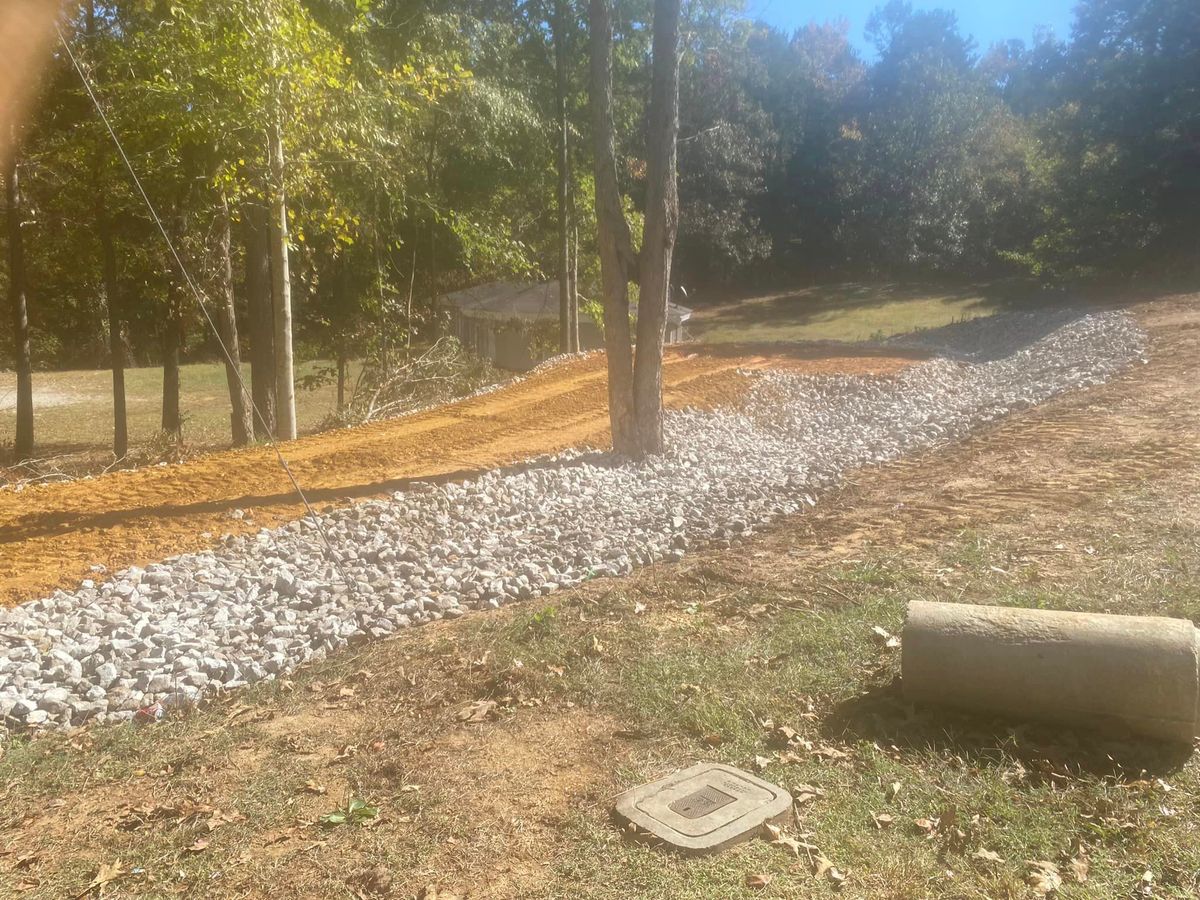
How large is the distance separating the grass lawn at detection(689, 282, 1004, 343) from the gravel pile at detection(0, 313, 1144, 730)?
2081 centimetres

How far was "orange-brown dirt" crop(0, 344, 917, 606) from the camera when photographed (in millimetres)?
8109

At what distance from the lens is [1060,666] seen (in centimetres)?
484

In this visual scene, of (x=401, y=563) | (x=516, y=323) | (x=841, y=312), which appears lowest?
(x=401, y=563)

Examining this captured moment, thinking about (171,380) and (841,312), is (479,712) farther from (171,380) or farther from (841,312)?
(841,312)

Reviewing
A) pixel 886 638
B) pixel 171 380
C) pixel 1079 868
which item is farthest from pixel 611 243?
pixel 171 380

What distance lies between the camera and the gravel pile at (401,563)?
6.00 meters

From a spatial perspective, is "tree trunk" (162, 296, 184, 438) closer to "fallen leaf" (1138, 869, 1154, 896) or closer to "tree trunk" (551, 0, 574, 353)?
"tree trunk" (551, 0, 574, 353)

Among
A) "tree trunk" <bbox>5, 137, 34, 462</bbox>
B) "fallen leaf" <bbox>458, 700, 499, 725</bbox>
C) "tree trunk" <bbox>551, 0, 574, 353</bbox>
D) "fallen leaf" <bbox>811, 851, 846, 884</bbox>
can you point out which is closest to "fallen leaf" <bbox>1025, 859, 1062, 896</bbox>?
"fallen leaf" <bbox>811, 851, 846, 884</bbox>

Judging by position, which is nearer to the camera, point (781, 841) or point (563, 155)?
point (781, 841)

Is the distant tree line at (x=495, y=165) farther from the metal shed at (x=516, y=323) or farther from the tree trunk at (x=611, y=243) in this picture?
the metal shed at (x=516, y=323)

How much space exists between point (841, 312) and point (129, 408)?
83.5 feet

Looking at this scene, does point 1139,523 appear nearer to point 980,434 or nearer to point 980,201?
point 980,434

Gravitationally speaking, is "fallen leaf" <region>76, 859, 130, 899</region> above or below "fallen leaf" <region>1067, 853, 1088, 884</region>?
above

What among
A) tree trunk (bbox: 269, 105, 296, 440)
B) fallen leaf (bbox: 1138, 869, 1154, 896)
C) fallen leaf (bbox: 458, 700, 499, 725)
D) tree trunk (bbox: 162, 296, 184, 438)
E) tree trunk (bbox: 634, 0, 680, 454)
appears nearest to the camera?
fallen leaf (bbox: 1138, 869, 1154, 896)
